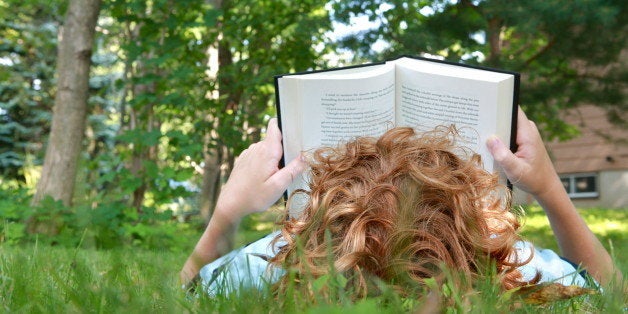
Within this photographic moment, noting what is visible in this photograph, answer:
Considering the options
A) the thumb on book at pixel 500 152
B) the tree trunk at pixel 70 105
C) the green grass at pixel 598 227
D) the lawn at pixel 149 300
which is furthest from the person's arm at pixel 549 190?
the tree trunk at pixel 70 105

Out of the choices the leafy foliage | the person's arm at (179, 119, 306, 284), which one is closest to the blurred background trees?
the person's arm at (179, 119, 306, 284)

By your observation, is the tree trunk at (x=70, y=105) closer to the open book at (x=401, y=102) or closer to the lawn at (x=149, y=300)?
the lawn at (x=149, y=300)

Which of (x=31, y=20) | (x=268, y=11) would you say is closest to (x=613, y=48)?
(x=268, y=11)

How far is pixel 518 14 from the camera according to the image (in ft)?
20.8

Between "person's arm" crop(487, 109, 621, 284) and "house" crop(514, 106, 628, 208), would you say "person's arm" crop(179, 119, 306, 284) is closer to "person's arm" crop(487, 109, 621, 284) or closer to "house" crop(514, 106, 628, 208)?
"person's arm" crop(487, 109, 621, 284)

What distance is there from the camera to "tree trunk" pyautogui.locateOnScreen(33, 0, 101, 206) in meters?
6.51

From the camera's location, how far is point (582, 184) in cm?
1563

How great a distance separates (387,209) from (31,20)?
2024 cm

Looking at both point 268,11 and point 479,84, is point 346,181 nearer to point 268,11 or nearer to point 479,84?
point 479,84

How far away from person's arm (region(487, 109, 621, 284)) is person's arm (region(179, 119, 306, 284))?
24.2 inches

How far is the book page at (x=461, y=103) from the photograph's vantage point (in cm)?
196

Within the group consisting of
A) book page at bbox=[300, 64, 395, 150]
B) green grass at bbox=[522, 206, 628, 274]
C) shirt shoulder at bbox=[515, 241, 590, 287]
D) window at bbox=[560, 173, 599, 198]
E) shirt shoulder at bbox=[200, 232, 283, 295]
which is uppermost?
book page at bbox=[300, 64, 395, 150]

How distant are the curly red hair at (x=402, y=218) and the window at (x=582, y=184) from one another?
14.5 m

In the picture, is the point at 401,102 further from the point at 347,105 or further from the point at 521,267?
the point at 521,267
